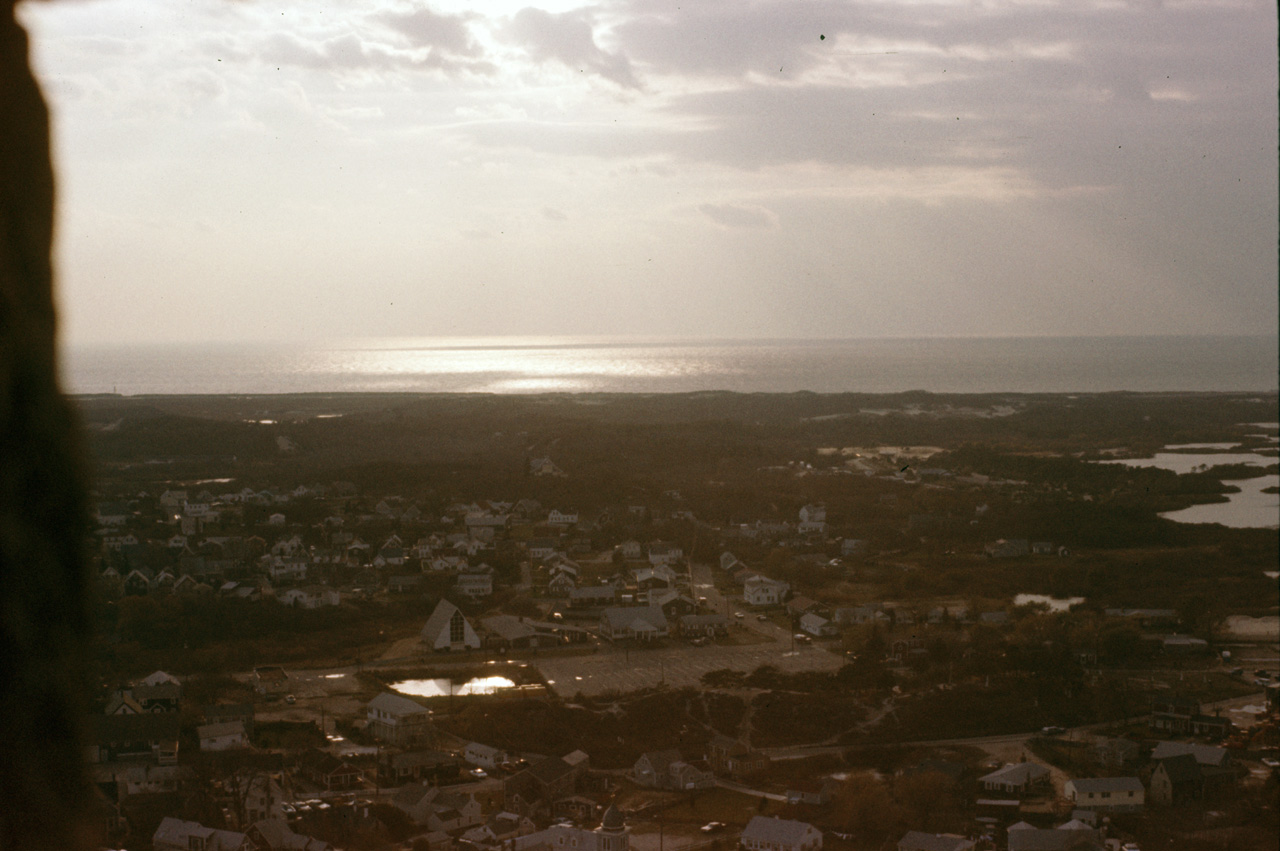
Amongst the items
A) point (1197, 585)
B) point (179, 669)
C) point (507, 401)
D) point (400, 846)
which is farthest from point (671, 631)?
point (507, 401)

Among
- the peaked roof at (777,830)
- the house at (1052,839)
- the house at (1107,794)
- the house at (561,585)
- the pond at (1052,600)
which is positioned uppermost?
the house at (561,585)

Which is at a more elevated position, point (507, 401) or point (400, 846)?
point (507, 401)

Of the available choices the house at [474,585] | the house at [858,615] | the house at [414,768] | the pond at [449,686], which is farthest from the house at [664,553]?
the house at [414,768]

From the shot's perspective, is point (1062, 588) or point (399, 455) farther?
point (399, 455)

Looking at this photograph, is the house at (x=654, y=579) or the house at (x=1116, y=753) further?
the house at (x=654, y=579)

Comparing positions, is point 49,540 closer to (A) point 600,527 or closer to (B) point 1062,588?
(B) point 1062,588

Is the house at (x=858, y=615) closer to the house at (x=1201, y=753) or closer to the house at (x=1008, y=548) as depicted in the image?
the house at (x=1201, y=753)
